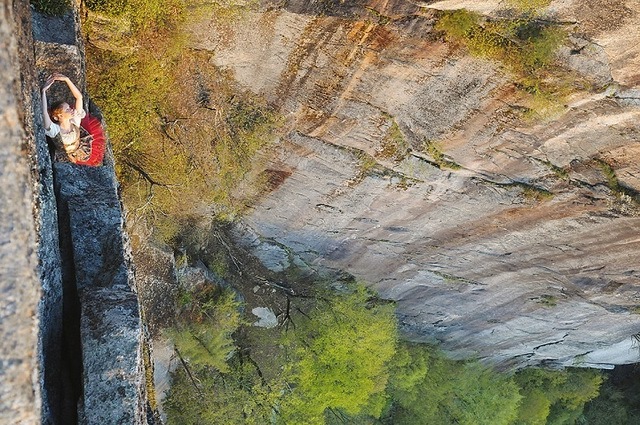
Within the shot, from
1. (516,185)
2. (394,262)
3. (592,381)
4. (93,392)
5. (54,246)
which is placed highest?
(54,246)

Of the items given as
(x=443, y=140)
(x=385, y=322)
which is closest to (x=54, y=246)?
(x=443, y=140)

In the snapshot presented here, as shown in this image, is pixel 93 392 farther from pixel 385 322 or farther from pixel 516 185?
pixel 385 322

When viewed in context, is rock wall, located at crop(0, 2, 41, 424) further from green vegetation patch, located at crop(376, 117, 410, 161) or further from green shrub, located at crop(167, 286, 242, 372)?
green shrub, located at crop(167, 286, 242, 372)

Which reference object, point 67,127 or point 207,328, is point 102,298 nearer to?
point 67,127

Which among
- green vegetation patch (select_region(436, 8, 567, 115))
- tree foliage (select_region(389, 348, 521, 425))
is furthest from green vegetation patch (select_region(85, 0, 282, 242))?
tree foliage (select_region(389, 348, 521, 425))

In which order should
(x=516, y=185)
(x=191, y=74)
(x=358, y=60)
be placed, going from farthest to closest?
(x=516, y=185), (x=191, y=74), (x=358, y=60)
